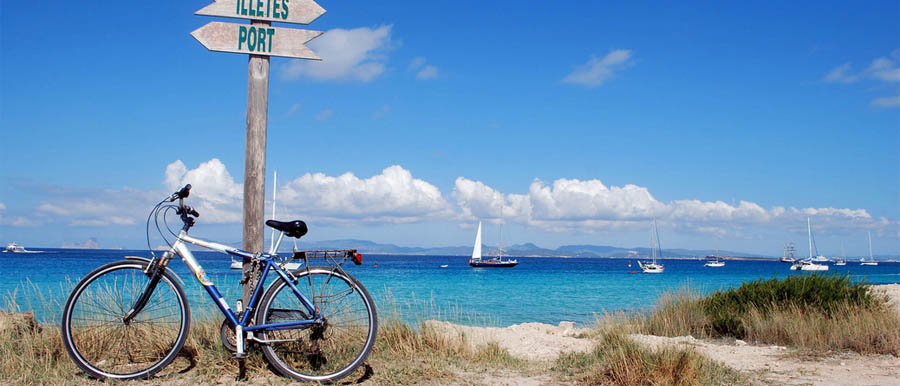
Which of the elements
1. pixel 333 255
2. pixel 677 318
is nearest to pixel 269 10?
pixel 333 255

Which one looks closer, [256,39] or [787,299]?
[256,39]

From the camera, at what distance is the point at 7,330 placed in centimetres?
584

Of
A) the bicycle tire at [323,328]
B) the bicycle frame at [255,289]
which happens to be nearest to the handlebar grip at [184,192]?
the bicycle frame at [255,289]

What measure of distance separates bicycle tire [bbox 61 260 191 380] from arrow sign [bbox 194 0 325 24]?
228 centimetres

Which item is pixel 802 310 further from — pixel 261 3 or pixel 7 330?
pixel 7 330

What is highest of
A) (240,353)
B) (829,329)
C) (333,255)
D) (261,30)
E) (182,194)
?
(261,30)

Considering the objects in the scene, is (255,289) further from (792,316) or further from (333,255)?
(792,316)

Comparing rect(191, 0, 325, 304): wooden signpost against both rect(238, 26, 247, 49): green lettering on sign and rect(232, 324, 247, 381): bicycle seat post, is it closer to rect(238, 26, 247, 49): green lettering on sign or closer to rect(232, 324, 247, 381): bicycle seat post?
rect(238, 26, 247, 49): green lettering on sign

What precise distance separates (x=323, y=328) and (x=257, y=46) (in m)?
2.59

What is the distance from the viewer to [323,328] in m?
4.67

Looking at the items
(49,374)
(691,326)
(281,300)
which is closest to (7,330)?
(49,374)

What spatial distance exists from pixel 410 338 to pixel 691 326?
589 centimetres

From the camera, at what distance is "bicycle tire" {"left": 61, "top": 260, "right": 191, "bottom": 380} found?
4.60 m

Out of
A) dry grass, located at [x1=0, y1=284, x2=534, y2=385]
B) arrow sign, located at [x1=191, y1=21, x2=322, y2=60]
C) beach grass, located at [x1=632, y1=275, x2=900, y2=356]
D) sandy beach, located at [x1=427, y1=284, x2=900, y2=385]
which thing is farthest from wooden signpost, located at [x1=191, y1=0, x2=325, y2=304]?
beach grass, located at [x1=632, y1=275, x2=900, y2=356]
